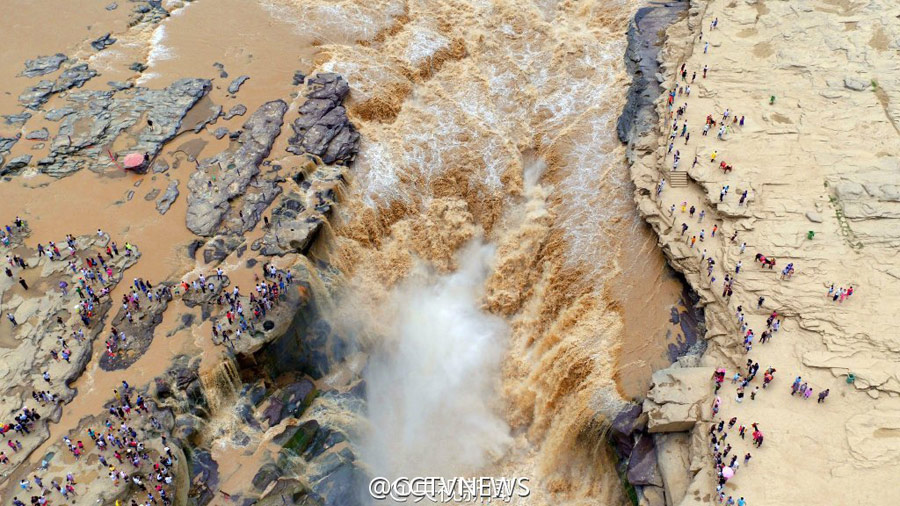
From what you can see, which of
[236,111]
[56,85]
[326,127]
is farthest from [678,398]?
[56,85]

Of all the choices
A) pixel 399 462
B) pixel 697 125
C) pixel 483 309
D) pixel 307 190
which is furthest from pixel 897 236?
pixel 307 190

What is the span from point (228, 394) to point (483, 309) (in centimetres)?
1311

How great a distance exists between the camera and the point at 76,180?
33.7 metres

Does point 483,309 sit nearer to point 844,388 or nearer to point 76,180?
point 844,388

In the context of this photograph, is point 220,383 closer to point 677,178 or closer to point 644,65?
point 677,178

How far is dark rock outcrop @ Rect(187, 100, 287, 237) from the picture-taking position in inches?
1253

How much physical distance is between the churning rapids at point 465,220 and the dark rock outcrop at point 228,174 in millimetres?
1073

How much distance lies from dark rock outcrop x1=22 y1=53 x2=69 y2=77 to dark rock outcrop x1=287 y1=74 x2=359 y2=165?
17238 mm

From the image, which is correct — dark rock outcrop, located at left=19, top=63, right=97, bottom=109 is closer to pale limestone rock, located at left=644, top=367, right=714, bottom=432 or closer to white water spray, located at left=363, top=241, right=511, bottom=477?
white water spray, located at left=363, top=241, right=511, bottom=477

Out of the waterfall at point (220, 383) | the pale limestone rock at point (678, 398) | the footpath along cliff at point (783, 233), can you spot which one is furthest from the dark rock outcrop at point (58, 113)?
the pale limestone rock at point (678, 398)

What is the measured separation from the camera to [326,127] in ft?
118

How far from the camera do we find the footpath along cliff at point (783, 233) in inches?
888

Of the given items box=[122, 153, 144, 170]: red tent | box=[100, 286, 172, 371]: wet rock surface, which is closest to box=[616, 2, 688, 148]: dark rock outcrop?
box=[100, 286, 172, 371]: wet rock surface

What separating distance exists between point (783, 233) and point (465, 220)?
15800 millimetres
